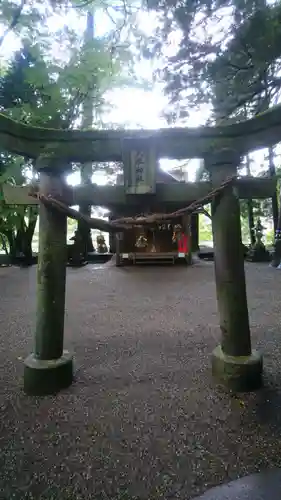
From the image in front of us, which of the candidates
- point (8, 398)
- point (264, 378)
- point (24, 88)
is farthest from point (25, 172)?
point (264, 378)

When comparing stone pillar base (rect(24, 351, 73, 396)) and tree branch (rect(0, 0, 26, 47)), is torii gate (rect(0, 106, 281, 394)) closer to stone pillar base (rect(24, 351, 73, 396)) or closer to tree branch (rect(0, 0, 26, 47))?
stone pillar base (rect(24, 351, 73, 396))

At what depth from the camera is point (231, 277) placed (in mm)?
2584

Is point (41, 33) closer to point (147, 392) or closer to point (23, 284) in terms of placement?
point (23, 284)

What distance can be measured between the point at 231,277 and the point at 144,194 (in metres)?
0.97

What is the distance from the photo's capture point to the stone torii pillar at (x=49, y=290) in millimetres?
2568

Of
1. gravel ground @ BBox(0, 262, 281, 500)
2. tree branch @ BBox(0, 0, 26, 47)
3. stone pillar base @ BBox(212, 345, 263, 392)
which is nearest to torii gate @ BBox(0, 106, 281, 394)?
stone pillar base @ BBox(212, 345, 263, 392)

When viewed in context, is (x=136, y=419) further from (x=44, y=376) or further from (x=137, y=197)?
(x=137, y=197)

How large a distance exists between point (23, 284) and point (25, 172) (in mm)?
3118

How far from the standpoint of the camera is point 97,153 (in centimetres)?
268

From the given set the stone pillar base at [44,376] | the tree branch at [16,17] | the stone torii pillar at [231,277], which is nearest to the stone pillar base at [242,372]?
the stone torii pillar at [231,277]

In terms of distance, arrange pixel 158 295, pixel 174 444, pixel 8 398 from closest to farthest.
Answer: pixel 174 444
pixel 8 398
pixel 158 295

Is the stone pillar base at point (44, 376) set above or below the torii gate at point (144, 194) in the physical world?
below

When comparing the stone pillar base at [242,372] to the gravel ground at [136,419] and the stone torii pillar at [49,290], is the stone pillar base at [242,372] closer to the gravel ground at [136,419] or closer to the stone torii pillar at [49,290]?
the gravel ground at [136,419]

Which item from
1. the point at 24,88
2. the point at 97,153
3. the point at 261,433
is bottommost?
the point at 261,433
